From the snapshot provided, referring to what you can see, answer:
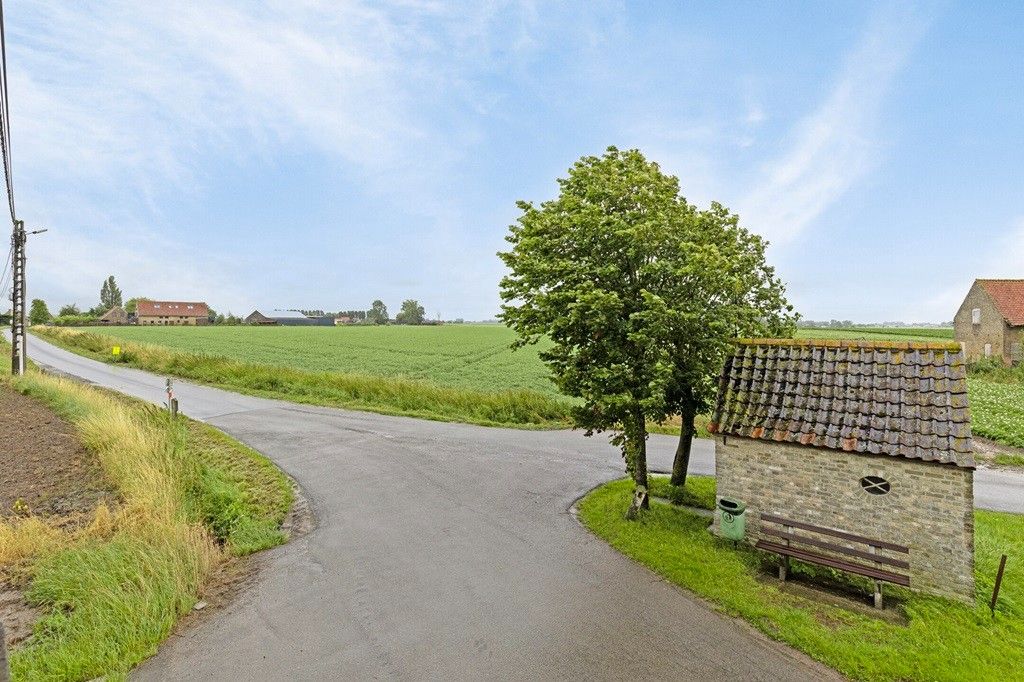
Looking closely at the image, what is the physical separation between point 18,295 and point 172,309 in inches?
4409

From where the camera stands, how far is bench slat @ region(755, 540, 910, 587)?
24.0ft

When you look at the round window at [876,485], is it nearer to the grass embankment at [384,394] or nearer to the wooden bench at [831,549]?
the wooden bench at [831,549]

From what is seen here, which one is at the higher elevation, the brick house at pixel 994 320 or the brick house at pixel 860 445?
the brick house at pixel 994 320

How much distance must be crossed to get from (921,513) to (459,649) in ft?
24.8

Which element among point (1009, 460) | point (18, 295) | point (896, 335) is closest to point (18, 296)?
point (18, 295)

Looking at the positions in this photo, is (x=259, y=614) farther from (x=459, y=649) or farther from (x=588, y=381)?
(x=588, y=381)

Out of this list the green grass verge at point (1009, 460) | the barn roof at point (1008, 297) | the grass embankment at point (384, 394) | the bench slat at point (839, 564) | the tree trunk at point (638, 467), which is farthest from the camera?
the barn roof at point (1008, 297)

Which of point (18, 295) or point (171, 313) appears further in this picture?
point (171, 313)

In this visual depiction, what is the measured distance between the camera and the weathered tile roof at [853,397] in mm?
8125

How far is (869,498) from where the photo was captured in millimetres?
8352

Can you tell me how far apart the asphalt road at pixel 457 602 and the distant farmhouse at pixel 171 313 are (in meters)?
129

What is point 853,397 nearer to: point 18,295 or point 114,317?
point 18,295

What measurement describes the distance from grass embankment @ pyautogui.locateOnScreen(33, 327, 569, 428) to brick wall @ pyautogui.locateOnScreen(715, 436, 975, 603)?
10.6m

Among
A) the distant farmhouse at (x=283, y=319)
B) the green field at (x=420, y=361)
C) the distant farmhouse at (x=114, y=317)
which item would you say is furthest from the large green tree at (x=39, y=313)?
the green field at (x=420, y=361)
